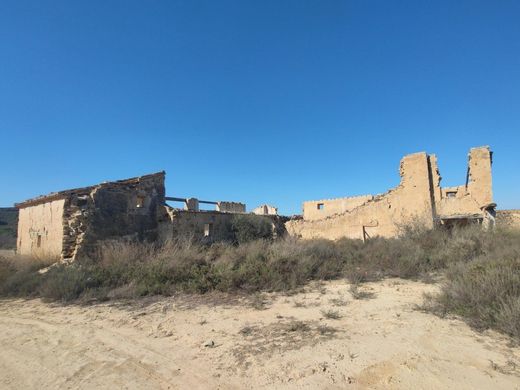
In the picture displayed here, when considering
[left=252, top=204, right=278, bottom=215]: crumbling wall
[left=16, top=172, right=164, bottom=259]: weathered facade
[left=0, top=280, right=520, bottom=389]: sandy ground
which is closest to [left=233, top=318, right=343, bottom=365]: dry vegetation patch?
[left=0, top=280, right=520, bottom=389]: sandy ground

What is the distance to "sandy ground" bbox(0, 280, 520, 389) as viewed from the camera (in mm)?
4121

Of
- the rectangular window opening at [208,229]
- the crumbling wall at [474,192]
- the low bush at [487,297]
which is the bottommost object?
the low bush at [487,297]

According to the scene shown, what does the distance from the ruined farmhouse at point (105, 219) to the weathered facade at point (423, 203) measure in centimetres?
729

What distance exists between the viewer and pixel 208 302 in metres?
8.12

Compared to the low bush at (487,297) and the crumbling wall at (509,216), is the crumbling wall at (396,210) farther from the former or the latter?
the low bush at (487,297)

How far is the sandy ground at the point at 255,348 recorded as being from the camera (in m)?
4.12

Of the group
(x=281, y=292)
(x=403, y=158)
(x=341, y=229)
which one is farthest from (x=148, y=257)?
(x=403, y=158)

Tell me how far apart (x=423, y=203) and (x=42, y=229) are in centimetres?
1748

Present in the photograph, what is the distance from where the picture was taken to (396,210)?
18.2m

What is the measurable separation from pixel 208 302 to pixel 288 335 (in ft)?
9.84

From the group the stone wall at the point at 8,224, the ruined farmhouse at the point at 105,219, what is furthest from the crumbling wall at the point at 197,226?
the stone wall at the point at 8,224

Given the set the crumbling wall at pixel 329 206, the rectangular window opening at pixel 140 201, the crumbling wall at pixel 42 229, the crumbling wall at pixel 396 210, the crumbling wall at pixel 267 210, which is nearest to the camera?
the crumbling wall at pixel 42 229

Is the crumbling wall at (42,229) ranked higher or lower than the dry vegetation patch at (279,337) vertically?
higher

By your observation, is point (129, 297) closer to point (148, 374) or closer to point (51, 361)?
point (51, 361)
